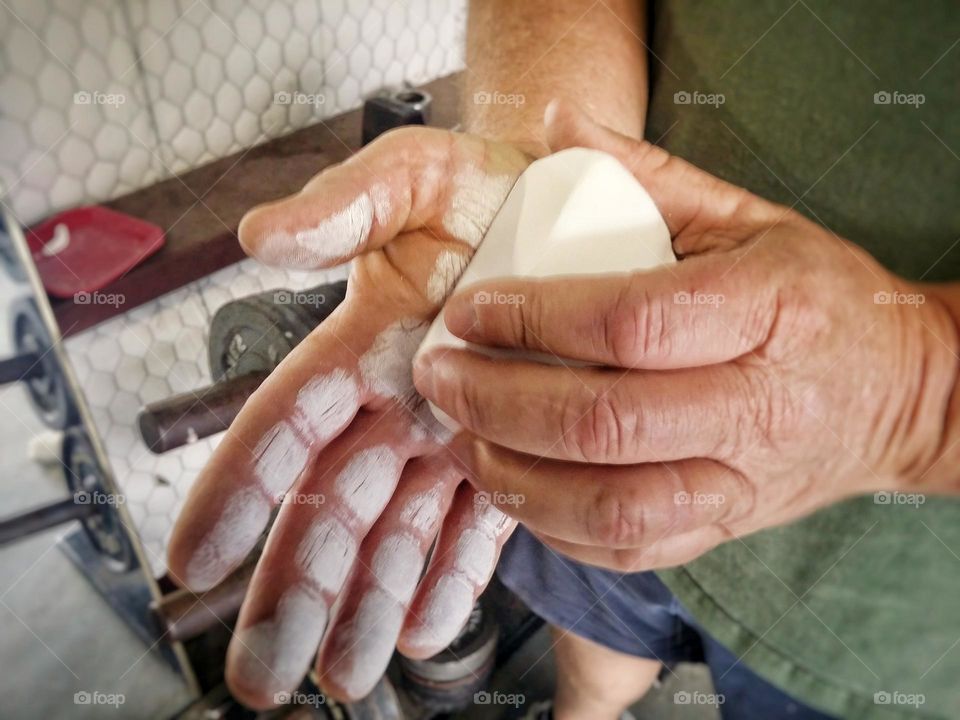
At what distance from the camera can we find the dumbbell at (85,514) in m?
0.43

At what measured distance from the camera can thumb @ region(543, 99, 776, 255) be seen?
1.50 ft

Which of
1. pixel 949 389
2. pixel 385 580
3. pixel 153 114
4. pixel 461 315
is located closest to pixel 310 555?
pixel 385 580

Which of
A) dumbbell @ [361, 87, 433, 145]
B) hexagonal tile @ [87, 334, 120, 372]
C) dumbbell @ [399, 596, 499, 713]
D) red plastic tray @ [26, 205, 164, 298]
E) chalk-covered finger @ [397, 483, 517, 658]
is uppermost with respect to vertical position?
dumbbell @ [361, 87, 433, 145]

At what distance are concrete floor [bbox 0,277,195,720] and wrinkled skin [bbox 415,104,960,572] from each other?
28 cm

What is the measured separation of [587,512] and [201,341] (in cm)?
28

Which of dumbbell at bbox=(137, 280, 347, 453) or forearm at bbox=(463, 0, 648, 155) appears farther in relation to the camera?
forearm at bbox=(463, 0, 648, 155)

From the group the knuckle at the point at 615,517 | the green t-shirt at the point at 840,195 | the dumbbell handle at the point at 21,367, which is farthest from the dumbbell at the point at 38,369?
the green t-shirt at the point at 840,195

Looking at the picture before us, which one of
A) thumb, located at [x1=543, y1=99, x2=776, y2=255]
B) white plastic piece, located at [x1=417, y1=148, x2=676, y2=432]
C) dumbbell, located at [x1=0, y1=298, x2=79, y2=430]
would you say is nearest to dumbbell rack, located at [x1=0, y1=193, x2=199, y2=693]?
dumbbell, located at [x1=0, y1=298, x2=79, y2=430]

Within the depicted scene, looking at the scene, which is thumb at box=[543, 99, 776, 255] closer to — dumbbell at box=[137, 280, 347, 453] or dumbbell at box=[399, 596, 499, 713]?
dumbbell at box=[137, 280, 347, 453]

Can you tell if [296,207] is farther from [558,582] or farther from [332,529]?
[558,582]

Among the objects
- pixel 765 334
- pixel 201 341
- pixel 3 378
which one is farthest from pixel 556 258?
pixel 3 378

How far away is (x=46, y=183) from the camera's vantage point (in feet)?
1.20

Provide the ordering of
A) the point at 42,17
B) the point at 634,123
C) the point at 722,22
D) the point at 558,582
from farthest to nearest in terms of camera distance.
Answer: the point at 558,582
the point at 634,123
the point at 722,22
the point at 42,17

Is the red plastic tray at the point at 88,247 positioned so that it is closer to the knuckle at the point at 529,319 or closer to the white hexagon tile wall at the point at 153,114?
the white hexagon tile wall at the point at 153,114
